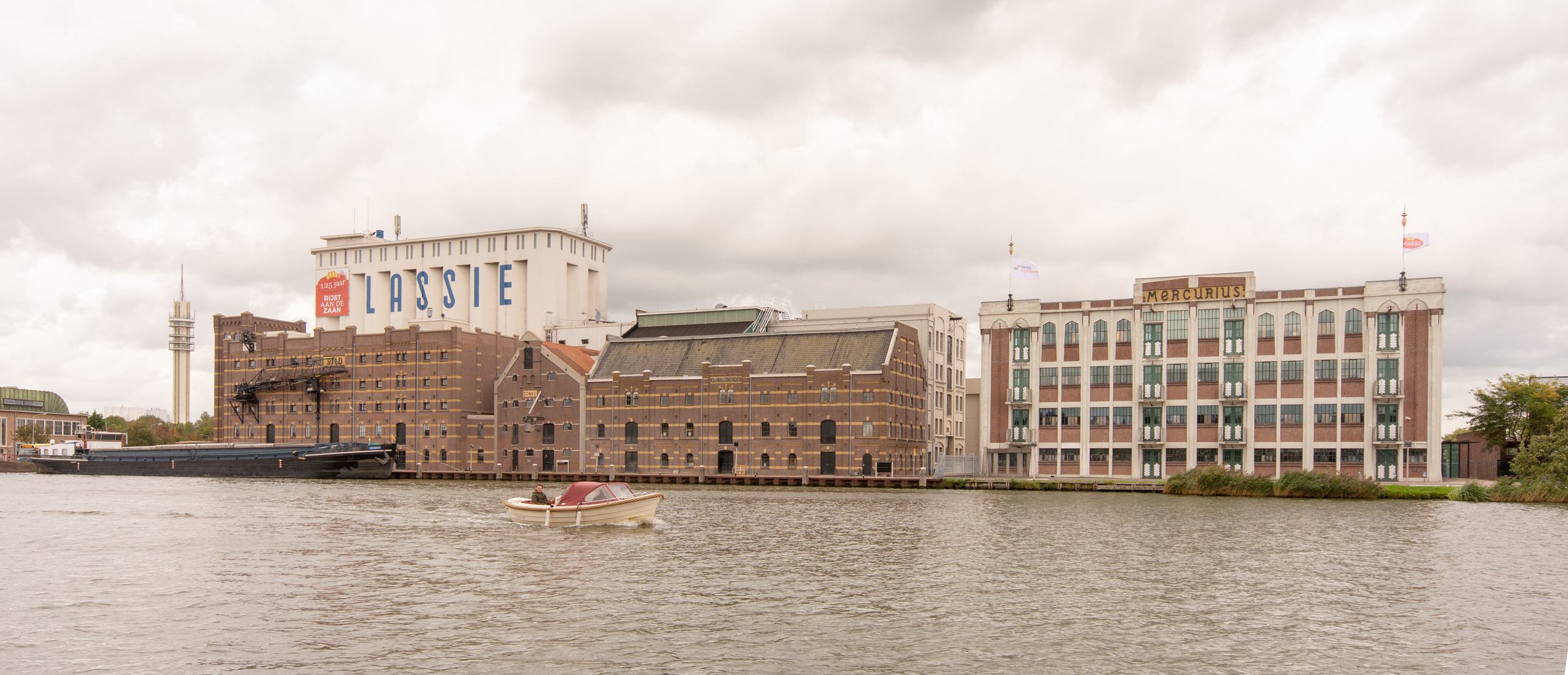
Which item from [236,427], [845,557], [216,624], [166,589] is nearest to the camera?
[216,624]

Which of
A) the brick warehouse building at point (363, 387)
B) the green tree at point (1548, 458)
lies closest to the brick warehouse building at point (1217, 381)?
the green tree at point (1548, 458)

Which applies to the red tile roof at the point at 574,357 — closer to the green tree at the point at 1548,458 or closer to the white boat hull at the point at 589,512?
the white boat hull at the point at 589,512

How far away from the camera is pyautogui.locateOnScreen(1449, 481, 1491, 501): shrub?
8794 cm

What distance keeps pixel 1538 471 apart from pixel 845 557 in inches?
2770

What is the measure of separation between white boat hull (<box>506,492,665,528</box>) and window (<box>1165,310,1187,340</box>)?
231 feet

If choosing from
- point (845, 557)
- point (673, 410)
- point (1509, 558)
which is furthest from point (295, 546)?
point (673, 410)

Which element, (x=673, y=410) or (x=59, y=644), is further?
(x=673, y=410)

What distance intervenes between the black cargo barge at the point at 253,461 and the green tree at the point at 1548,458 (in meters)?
109

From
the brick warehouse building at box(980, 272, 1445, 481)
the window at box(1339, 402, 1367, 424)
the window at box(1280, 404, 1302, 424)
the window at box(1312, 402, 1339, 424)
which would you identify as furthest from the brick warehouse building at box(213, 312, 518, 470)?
the window at box(1339, 402, 1367, 424)

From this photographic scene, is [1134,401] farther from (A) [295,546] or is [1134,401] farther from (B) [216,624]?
(B) [216,624]

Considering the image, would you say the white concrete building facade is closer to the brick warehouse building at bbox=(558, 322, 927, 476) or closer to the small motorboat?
the brick warehouse building at bbox=(558, 322, 927, 476)

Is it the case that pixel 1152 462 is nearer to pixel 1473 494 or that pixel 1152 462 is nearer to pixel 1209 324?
pixel 1209 324

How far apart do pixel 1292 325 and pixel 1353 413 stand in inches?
377

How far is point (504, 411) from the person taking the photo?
5310 inches
